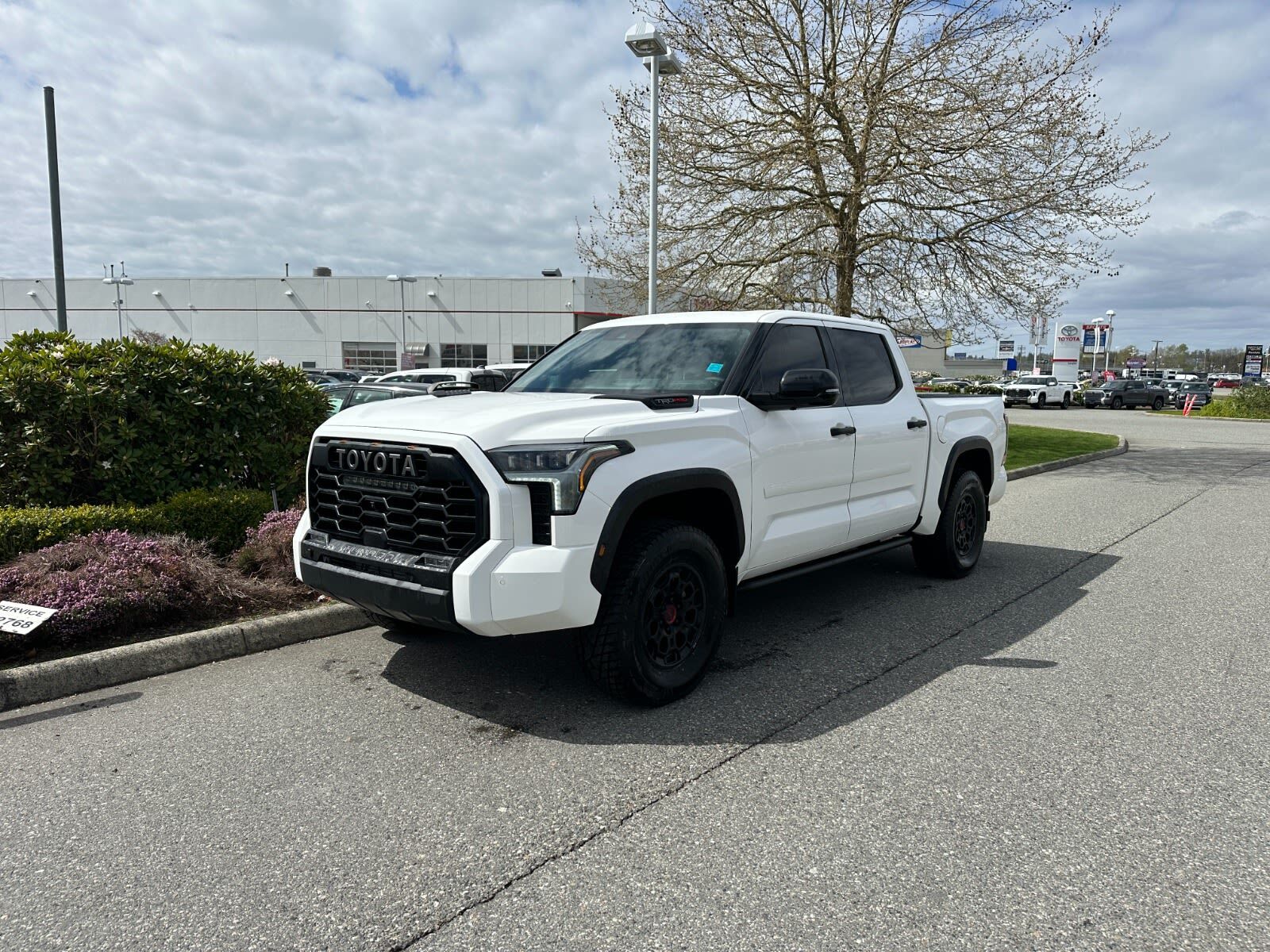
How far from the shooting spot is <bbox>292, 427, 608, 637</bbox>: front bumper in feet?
11.4

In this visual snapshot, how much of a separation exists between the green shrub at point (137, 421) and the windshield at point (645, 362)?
2.65 metres

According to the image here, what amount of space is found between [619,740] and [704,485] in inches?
47.9

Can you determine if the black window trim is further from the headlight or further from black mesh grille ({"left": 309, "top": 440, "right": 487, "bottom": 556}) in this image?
black mesh grille ({"left": 309, "top": 440, "right": 487, "bottom": 556})

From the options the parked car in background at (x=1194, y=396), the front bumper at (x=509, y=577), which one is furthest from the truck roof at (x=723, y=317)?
the parked car in background at (x=1194, y=396)

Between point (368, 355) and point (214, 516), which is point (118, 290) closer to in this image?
point (368, 355)

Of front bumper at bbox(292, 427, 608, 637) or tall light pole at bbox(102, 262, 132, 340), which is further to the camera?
tall light pole at bbox(102, 262, 132, 340)

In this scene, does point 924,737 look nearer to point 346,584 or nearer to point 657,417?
point 657,417

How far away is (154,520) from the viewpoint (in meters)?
5.70

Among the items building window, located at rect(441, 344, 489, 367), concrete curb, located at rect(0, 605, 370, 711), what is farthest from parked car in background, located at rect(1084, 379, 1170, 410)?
concrete curb, located at rect(0, 605, 370, 711)

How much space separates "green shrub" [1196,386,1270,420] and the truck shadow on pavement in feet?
115

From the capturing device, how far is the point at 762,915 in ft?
8.36

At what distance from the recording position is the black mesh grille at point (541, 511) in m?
3.56

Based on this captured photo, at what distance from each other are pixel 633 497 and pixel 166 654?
281 cm

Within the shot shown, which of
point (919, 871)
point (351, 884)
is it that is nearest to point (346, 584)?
point (351, 884)
